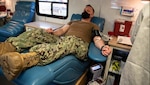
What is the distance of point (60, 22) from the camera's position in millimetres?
2652

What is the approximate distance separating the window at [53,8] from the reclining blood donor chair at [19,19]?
0.46 ft

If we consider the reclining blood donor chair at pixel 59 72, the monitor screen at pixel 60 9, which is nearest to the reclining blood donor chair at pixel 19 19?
the monitor screen at pixel 60 9

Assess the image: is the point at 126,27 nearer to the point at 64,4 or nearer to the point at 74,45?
the point at 74,45

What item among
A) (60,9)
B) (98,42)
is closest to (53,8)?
(60,9)

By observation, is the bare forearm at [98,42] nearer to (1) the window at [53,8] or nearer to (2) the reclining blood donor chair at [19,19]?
(1) the window at [53,8]

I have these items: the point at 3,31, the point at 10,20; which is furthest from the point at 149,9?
the point at 10,20

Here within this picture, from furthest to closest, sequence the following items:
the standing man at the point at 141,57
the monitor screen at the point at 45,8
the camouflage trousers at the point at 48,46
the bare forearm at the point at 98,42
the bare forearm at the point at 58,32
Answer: the monitor screen at the point at 45,8 → the bare forearm at the point at 58,32 → the bare forearm at the point at 98,42 → the camouflage trousers at the point at 48,46 → the standing man at the point at 141,57

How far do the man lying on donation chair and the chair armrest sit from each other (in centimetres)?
5

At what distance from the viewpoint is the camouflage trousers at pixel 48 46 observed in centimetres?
138

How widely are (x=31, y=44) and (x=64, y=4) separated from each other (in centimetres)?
121

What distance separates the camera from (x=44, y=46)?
1.45 m

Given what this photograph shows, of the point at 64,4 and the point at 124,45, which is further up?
the point at 64,4

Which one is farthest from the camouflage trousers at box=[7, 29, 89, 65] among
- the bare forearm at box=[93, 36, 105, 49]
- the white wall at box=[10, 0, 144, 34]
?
the white wall at box=[10, 0, 144, 34]

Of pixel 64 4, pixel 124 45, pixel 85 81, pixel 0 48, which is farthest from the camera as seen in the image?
pixel 64 4
